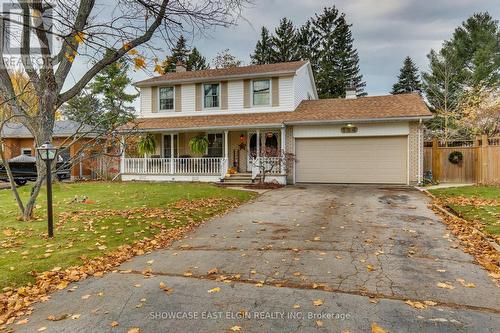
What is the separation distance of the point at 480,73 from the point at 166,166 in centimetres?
2717

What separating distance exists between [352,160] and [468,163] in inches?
205

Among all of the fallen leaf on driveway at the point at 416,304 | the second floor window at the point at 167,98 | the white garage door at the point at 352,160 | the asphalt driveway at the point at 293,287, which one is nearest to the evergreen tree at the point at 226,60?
the second floor window at the point at 167,98

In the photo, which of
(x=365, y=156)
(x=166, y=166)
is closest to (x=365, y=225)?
(x=365, y=156)

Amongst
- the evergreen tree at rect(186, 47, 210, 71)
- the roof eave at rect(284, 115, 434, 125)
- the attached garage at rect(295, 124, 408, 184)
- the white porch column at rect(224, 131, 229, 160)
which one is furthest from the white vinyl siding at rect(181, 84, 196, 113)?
the evergreen tree at rect(186, 47, 210, 71)

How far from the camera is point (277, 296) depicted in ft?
12.5

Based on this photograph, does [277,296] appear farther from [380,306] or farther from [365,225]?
[365,225]

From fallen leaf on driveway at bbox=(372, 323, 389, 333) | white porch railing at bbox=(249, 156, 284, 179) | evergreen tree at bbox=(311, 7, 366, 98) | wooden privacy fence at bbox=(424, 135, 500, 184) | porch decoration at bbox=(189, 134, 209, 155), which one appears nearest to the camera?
fallen leaf on driveway at bbox=(372, 323, 389, 333)

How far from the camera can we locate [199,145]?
17828mm

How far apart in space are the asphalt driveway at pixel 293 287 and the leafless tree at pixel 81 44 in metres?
3.35

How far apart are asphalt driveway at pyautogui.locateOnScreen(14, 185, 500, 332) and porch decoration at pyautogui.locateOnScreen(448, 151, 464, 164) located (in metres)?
10.6

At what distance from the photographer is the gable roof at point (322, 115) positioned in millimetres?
15559

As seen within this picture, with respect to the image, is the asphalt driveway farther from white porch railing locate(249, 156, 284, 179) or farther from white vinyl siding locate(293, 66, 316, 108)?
white vinyl siding locate(293, 66, 316, 108)

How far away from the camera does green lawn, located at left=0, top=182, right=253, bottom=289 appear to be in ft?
16.4

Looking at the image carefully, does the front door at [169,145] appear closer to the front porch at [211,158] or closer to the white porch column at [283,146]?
the front porch at [211,158]
